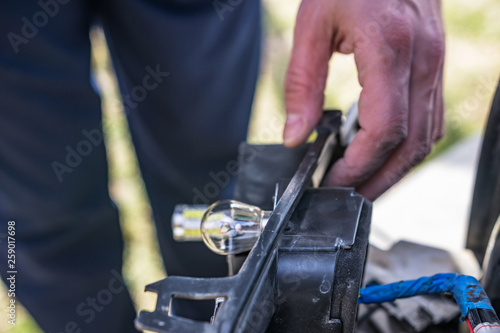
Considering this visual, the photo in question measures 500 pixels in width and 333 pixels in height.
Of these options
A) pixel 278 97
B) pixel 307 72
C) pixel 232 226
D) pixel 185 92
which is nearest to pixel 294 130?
pixel 307 72

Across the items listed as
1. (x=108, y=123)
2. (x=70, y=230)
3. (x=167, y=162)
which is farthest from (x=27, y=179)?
(x=108, y=123)

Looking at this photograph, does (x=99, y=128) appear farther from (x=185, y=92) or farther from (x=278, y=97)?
(x=278, y=97)

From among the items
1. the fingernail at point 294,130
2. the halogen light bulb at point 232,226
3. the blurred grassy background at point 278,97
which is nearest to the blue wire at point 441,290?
the halogen light bulb at point 232,226

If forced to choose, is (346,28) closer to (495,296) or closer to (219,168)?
(495,296)

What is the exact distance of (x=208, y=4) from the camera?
119 centimetres

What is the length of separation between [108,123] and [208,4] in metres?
1.31

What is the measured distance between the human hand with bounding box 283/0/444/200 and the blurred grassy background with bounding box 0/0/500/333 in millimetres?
1124

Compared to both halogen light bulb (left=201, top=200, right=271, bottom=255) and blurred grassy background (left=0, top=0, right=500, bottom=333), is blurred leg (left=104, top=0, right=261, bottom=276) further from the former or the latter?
halogen light bulb (left=201, top=200, right=271, bottom=255)

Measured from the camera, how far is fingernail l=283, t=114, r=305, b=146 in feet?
2.78

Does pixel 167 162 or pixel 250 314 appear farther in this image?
pixel 167 162

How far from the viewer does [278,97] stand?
2.51m

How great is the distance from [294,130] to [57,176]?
0.57 m

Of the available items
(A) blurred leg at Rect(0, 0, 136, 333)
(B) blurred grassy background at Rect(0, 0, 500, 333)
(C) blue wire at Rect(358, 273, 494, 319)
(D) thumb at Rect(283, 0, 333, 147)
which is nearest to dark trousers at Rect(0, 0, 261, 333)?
(A) blurred leg at Rect(0, 0, 136, 333)

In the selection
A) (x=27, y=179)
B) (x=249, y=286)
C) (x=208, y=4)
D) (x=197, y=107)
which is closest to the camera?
(x=249, y=286)
